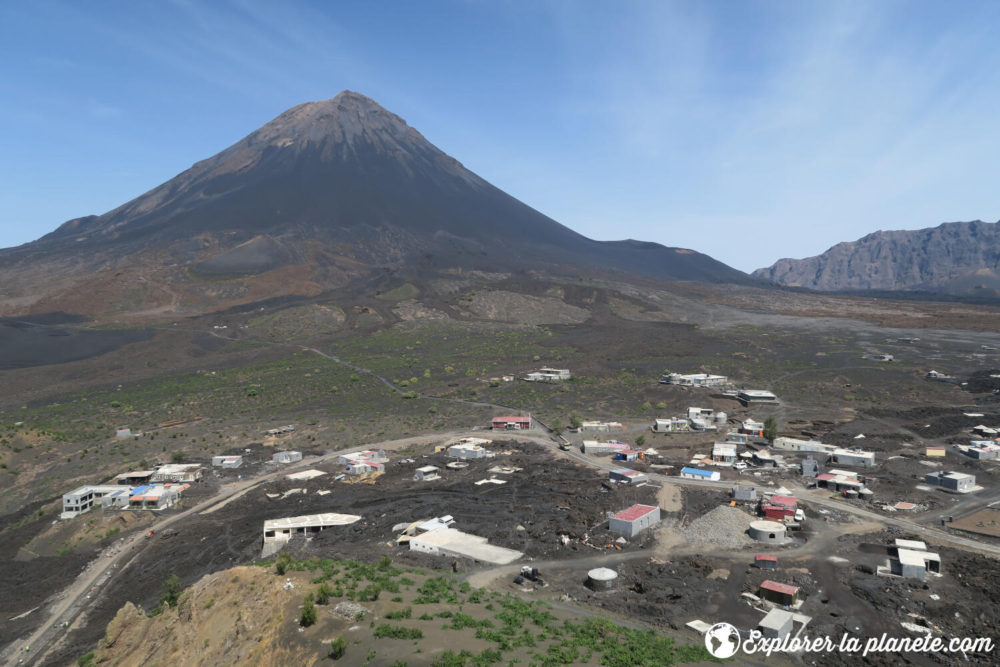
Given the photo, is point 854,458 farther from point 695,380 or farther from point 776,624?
point 695,380

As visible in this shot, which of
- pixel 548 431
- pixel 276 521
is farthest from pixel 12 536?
pixel 548 431

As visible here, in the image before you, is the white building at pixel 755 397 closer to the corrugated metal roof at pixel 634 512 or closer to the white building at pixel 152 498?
the corrugated metal roof at pixel 634 512

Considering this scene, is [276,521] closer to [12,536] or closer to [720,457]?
[12,536]

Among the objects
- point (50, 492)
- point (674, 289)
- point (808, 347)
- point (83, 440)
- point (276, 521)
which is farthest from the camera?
point (674, 289)

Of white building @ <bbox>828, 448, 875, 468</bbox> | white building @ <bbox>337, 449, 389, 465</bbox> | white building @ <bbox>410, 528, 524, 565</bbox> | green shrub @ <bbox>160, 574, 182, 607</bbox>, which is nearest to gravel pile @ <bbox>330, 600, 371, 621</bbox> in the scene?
green shrub @ <bbox>160, 574, 182, 607</bbox>

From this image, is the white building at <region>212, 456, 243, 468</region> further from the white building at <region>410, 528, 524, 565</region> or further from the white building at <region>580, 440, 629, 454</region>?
the white building at <region>580, 440, 629, 454</region>

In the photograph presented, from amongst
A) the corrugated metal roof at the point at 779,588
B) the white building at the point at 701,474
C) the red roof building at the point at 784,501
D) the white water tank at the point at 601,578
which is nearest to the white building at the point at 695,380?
the white building at the point at 701,474
